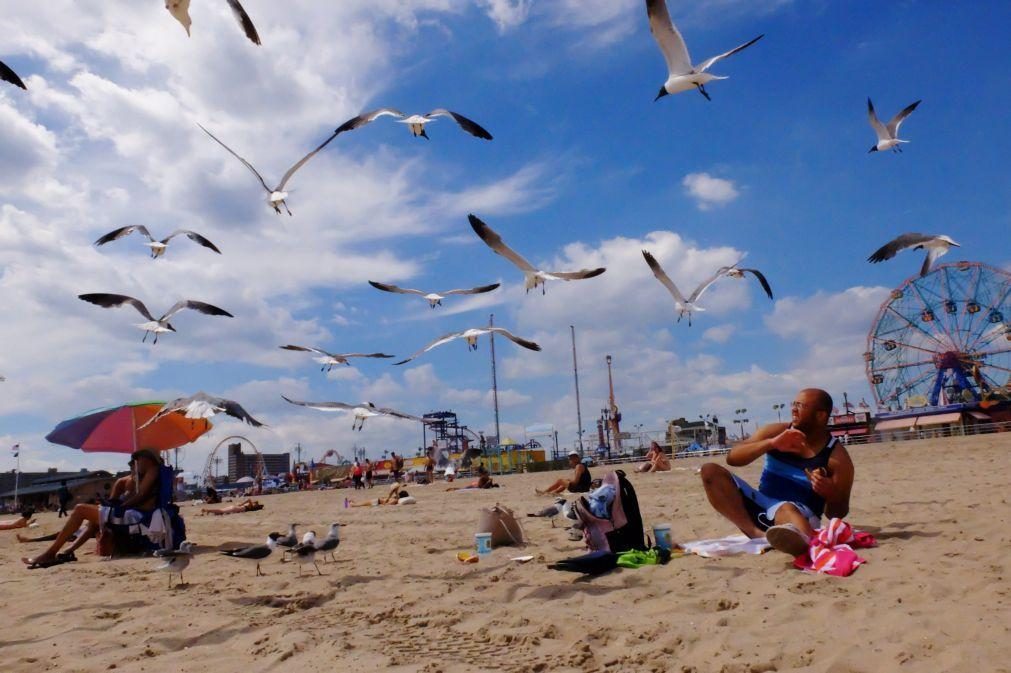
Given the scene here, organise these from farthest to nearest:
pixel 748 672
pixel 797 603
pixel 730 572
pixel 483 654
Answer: pixel 730 572
pixel 797 603
pixel 483 654
pixel 748 672

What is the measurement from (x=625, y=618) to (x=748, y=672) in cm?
89

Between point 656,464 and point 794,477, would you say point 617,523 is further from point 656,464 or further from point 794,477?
point 656,464

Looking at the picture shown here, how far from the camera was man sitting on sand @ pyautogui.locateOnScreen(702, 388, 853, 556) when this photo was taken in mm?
4453

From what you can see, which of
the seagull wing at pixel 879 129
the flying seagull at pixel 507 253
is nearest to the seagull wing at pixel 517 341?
the flying seagull at pixel 507 253

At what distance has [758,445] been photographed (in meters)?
4.68

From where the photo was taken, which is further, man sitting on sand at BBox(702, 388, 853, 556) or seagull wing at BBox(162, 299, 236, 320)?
seagull wing at BBox(162, 299, 236, 320)

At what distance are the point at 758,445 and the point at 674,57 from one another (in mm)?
5005

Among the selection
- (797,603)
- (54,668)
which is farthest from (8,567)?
(797,603)

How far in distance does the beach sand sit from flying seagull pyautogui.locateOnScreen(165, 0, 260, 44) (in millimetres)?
3923

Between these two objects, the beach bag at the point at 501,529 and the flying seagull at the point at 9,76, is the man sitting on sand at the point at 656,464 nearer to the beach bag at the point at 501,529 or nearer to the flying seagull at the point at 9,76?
the beach bag at the point at 501,529

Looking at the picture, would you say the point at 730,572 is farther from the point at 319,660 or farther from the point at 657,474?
the point at 657,474

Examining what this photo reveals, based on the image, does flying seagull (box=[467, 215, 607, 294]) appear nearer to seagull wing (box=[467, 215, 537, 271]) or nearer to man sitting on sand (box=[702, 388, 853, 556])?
seagull wing (box=[467, 215, 537, 271])

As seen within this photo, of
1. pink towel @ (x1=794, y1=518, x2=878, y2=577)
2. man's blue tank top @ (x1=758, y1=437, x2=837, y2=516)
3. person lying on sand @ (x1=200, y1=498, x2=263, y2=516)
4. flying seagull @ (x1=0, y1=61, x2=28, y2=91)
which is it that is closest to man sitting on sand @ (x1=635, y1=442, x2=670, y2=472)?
person lying on sand @ (x1=200, y1=498, x2=263, y2=516)

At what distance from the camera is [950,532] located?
468cm
